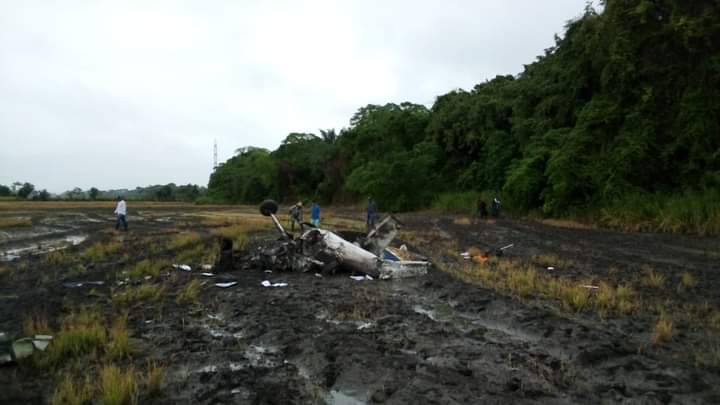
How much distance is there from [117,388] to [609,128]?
80.1ft

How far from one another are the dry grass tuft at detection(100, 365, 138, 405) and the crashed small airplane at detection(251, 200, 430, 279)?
22.1 feet

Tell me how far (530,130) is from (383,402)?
29.0 meters

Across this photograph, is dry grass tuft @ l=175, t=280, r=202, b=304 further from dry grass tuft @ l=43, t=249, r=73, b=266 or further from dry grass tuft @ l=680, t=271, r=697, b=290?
dry grass tuft @ l=680, t=271, r=697, b=290

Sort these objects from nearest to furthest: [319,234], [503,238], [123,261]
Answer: [319,234] < [123,261] < [503,238]

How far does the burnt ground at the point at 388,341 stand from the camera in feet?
14.9

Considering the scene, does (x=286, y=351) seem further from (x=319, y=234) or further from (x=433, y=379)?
(x=319, y=234)

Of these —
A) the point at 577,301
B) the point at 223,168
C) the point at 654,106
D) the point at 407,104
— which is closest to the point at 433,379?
the point at 577,301

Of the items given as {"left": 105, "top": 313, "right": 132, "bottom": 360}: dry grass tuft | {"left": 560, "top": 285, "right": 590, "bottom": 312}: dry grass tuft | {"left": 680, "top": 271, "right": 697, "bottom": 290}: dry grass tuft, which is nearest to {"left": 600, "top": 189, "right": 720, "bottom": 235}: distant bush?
{"left": 680, "top": 271, "right": 697, "bottom": 290}: dry grass tuft

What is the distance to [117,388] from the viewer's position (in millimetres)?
4312

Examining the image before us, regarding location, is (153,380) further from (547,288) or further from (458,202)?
(458,202)

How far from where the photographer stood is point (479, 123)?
39.2m

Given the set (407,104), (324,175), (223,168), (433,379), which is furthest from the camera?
(223,168)

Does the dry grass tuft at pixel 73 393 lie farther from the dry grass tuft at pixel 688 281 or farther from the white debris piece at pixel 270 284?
the dry grass tuft at pixel 688 281

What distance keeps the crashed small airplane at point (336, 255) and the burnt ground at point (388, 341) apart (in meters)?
0.35
